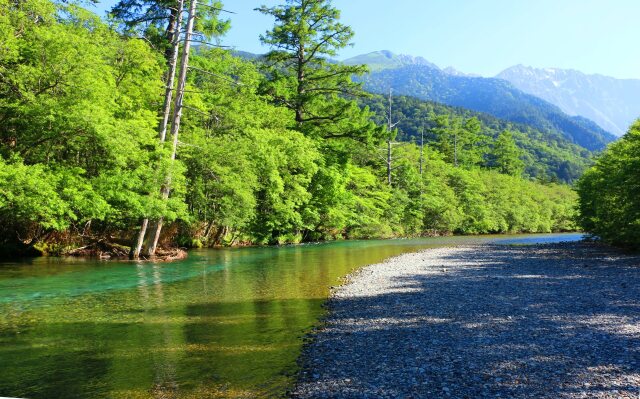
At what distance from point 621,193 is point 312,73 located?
88.2ft

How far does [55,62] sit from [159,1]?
15.7 m

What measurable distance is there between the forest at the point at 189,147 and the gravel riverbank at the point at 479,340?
1208 centimetres

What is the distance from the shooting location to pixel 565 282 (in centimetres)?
1455

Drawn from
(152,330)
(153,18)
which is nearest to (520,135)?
(153,18)

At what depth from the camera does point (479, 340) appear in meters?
8.09

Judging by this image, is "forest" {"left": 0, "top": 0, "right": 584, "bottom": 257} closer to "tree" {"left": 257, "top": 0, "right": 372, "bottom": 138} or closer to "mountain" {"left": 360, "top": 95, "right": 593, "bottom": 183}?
"tree" {"left": 257, "top": 0, "right": 372, "bottom": 138}

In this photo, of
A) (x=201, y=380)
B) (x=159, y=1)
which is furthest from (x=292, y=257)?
(x=159, y=1)

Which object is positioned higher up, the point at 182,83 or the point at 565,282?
the point at 182,83

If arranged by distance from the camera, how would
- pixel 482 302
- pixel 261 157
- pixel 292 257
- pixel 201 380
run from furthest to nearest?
pixel 261 157 < pixel 292 257 < pixel 482 302 < pixel 201 380

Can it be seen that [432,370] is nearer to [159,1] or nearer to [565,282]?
[565,282]

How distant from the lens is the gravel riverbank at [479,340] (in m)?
6.04

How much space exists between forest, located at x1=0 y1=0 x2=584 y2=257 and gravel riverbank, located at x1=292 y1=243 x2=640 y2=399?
12082 mm

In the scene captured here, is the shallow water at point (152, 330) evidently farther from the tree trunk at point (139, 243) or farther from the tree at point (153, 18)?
the tree at point (153, 18)

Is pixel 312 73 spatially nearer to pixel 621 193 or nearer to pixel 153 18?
pixel 153 18
